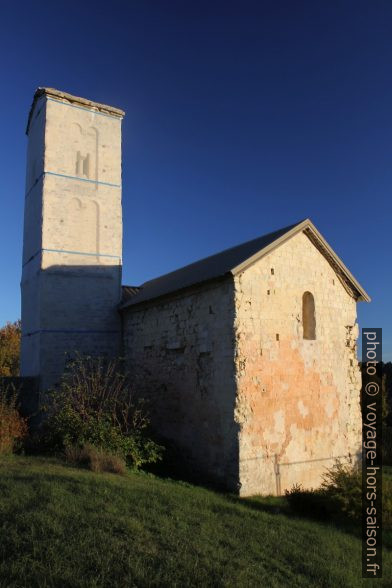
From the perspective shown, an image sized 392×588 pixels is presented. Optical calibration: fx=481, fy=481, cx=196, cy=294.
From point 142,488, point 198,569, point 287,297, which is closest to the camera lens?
point 198,569

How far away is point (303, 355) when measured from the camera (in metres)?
11.7

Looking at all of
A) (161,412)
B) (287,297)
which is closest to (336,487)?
(287,297)

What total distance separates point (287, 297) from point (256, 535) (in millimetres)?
6046

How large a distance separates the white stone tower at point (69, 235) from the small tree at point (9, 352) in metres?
14.6

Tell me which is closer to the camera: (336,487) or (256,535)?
(256,535)

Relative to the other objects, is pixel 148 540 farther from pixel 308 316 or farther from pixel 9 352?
pixel 9 352

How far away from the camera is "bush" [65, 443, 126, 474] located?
385 inches

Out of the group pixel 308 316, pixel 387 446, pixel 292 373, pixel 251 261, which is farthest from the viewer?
pixel 387 446

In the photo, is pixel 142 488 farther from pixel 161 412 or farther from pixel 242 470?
pixel 161 412

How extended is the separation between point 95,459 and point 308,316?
615 centimetres

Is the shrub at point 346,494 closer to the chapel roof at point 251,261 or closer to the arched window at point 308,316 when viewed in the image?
the arched window at point 308,316

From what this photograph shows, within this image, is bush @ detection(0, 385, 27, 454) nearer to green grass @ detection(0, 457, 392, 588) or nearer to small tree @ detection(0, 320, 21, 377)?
green grass @ detection(0, 457, 392, 588)

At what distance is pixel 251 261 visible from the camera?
10852 millimetres

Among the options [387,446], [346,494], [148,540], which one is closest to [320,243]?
[346,494]
